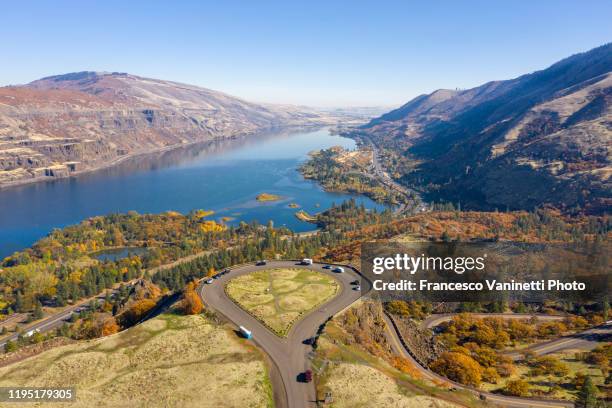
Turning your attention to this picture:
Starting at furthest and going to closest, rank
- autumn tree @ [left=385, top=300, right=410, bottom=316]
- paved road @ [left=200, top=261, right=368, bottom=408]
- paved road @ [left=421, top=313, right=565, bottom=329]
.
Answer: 1. paved road @ [left=421, top=313, right=565, bottom=329]
2. autumn tree @ [left=385, top=300, right=410, bottom=316]
3. paved road @ [left=200, top=261, right=368, bottom=408]

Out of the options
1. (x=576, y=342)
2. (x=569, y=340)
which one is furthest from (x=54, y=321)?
(x=576, y=342)

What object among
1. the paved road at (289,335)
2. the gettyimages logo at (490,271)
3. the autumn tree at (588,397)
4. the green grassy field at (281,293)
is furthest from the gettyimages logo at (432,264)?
the autumn tree at (588,397)

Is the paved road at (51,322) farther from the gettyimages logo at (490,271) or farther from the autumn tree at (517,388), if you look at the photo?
the autumn tree at (517,388)

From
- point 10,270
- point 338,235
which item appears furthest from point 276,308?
point 10,270

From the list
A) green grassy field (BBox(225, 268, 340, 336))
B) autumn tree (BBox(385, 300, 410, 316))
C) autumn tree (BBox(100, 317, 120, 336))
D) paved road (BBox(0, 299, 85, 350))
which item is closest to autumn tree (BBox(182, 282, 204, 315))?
green grassy field (BBox(225, 268, 340, 336))

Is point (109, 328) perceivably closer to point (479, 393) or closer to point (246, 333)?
point (246, 333)

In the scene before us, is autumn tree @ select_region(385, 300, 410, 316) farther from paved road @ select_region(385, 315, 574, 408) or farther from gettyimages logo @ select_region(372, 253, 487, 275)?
paved road @ select_region(385, 315, 574, 408)
